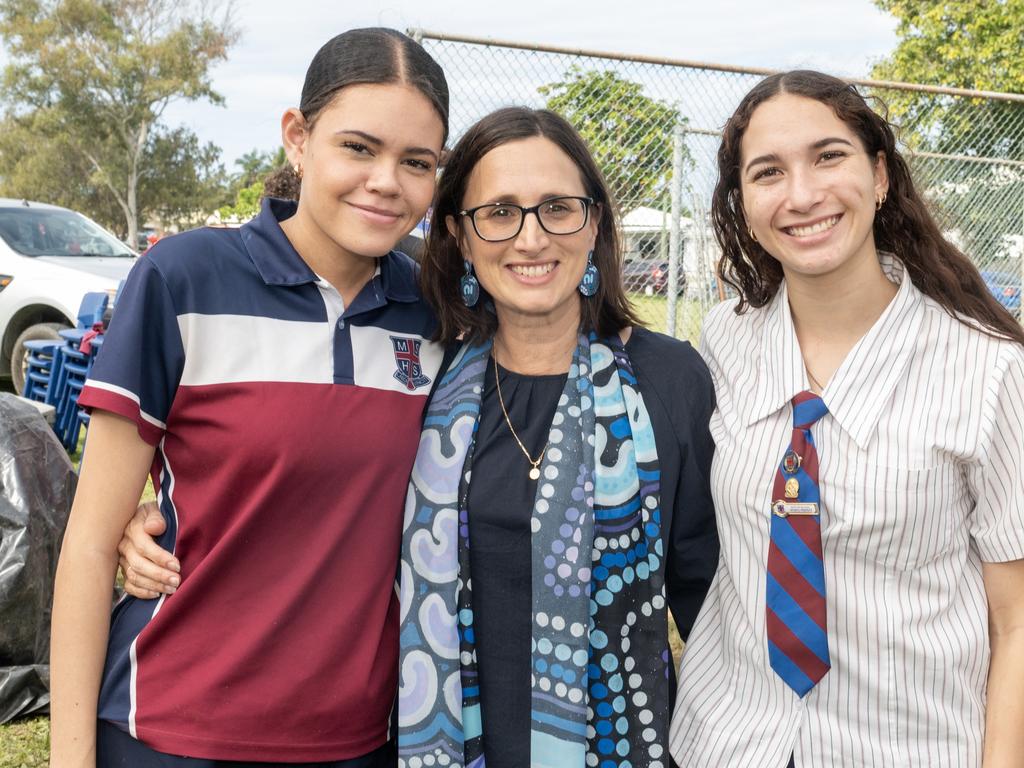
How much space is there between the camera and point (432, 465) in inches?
82.3

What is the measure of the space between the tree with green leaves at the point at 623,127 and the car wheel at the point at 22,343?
5.40m

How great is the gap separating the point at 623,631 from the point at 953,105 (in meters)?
8.79

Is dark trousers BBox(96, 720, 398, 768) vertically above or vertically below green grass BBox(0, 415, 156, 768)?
above

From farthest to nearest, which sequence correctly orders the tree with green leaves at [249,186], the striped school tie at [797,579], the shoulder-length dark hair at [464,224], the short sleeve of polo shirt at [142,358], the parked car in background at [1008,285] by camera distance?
the tree with green leaves at [249,186]
the parked car in background at [1008,285]
the shoulder-length dark hair at [464,224]
the striped school tie at [797,579]
the short sleeve of polo shirt at [142,358]

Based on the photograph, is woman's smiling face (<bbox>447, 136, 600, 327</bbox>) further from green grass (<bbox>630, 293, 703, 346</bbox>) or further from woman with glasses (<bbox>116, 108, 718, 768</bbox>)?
green grass (<bbox>630, 293, 703, 346</bbox>)

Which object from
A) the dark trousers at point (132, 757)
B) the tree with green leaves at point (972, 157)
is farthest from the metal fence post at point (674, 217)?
the dark trousers at point (132, 757)

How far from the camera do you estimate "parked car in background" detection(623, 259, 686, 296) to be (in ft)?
23.0

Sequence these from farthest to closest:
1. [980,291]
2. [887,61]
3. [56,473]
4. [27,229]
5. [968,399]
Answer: [887,61] < [27,229] < [56,473] < [980,291] < [968,399]

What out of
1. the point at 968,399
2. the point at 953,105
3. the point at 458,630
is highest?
the point at 953,105

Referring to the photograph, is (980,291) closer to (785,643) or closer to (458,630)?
(785,643)

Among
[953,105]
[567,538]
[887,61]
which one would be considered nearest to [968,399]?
[567,538]

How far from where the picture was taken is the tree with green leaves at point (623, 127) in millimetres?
6020

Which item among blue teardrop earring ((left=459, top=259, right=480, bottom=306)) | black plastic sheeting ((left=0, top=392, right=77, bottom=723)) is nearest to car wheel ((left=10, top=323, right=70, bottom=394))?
black plastic sheeting ((left=0, top=392, right=77, bottom=723))

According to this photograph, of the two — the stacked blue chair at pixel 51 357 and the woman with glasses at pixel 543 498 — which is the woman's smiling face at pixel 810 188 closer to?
the woman with glasses at pixel 543 498
